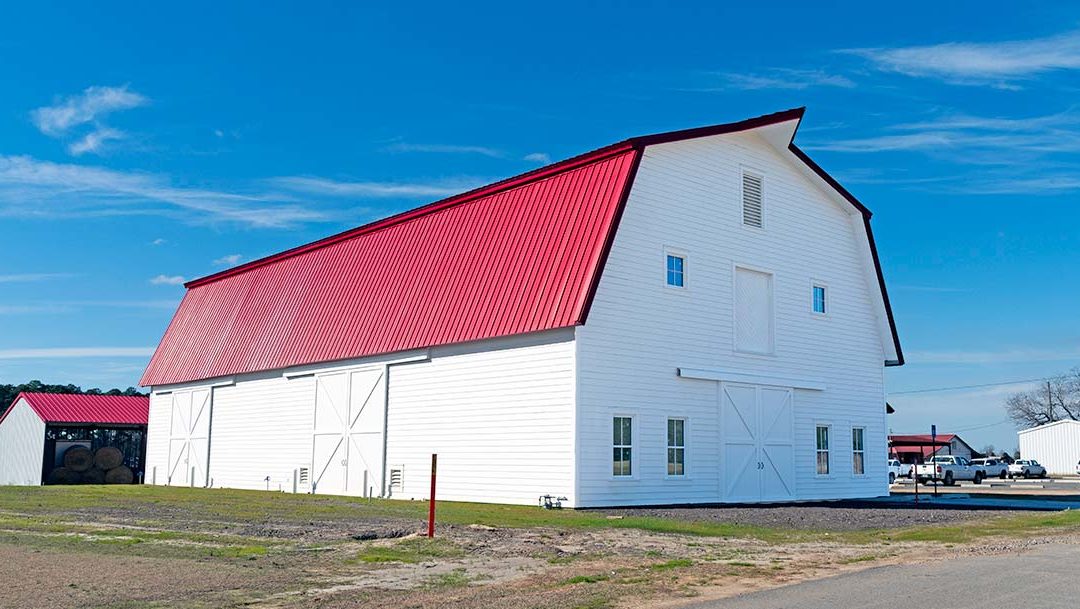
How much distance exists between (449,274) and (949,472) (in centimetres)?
3968

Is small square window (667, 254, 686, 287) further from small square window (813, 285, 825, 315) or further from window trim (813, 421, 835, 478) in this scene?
window trim (813, 421, 835, 478)

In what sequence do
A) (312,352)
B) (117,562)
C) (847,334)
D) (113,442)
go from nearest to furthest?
(117,562) < (847,334) < (312,352) < (113,442)

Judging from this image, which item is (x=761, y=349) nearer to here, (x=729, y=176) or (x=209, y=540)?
(x=729, y=176)

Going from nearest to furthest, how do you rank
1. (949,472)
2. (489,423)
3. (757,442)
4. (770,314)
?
(489,423), (757,442), (770,314), (949,472)

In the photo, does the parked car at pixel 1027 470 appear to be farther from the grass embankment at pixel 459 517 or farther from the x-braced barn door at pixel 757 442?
the grass embankment at pixel 459 517

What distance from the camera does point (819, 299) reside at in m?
30.6

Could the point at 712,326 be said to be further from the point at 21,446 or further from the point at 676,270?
the point at 21,446

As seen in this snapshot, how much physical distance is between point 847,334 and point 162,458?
28.2m

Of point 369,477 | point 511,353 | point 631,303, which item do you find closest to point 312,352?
point 369,477

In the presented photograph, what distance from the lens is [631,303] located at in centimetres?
2514

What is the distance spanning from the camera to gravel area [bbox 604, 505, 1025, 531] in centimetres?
2002

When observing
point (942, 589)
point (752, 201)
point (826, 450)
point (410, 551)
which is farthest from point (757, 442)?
point (942, 589)

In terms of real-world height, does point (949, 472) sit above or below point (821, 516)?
above

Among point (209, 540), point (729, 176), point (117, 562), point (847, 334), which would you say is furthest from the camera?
point (847, 334)
